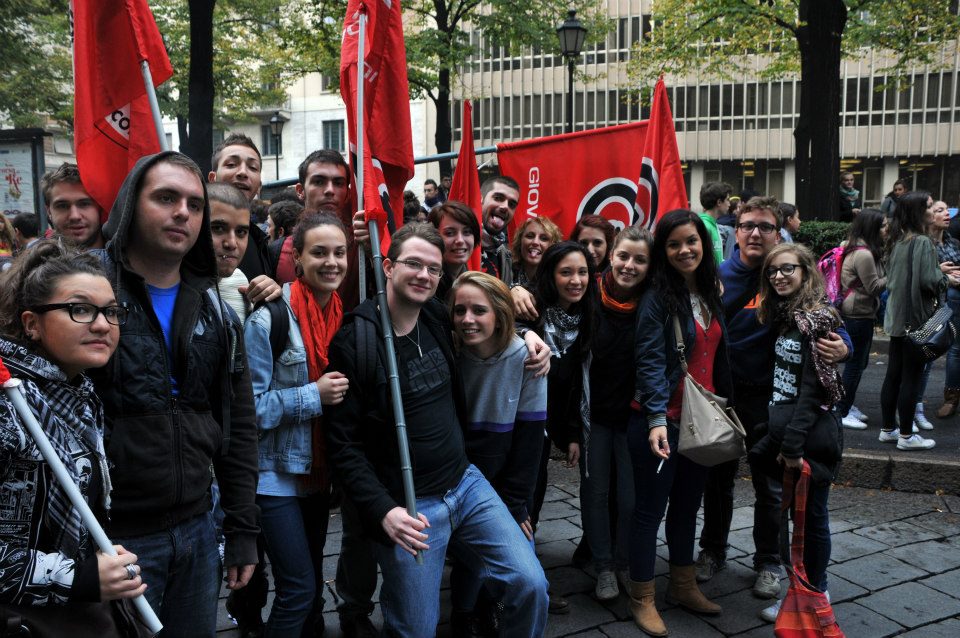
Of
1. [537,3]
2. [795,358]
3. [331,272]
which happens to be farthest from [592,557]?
[537,3]

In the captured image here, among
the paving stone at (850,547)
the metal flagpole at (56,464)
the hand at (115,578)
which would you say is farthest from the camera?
the paving stone at (850,547)

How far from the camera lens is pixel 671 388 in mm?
4066

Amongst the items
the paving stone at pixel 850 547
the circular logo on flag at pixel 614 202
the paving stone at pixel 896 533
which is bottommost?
the paving stone at pixel 850 547

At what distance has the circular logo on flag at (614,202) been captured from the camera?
5.61m

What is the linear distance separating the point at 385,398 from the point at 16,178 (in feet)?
29.9

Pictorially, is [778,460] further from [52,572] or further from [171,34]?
[171,34]

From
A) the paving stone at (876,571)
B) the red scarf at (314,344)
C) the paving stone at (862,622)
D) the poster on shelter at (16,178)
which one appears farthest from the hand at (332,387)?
the poster on shelter at (16,178)

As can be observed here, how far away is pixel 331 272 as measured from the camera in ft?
11.1

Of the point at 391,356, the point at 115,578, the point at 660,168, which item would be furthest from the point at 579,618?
the point at 660,168

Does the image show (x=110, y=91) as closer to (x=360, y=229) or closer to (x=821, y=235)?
(x=360, y=229)

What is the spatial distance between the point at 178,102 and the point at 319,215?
83.0 feet

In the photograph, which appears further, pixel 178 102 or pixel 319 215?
pixel 178 102

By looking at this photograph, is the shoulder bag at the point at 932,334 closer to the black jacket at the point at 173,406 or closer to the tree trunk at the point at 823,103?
the black jacket at the point at 173,406

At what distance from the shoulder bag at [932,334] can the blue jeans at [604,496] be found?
3.78 metres
